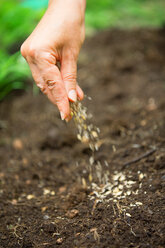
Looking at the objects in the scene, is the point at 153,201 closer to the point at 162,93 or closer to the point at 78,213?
the point at 78,213

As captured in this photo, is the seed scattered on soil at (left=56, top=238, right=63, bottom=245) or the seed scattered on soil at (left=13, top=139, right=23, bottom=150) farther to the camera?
the seed scattered on soil at (left=13, top=139, right=23, bottom=150)

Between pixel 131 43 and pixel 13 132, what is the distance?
2.34 m

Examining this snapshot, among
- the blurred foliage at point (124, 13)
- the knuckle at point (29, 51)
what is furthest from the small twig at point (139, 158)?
the blurred foliage at point (124, 13)

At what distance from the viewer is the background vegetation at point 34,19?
11.2 ft

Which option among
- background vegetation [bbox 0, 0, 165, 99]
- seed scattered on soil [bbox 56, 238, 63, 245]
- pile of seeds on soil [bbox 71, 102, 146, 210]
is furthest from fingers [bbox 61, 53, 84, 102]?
background vegetation [bbox 0, 0, 165, 99]

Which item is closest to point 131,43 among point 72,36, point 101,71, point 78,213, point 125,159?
point 101,71

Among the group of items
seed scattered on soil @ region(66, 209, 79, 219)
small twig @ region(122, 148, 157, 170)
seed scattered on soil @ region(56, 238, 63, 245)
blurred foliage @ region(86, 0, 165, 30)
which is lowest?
seed scattered on soil @ region(66, 209, 79, 219)

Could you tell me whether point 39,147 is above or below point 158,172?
below

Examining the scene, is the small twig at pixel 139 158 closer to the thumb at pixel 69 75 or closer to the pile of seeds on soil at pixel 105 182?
the pile of seeds on soil at pixel 105 182

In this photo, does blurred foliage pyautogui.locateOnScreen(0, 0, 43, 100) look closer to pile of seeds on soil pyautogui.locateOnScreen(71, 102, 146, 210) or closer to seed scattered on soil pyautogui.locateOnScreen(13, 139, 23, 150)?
seed scattered on soil pyautogui.locateOnScreen(13, 139, 23, 150)

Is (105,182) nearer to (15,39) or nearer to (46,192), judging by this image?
(46,192)

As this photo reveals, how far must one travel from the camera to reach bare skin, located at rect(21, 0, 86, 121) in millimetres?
1393

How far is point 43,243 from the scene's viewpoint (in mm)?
1512

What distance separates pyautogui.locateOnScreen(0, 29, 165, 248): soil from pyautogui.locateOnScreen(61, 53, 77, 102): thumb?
0.64m
